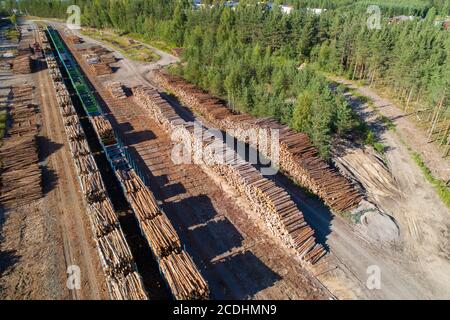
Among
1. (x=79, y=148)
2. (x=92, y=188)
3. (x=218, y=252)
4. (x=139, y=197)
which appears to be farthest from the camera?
(x=79, y=148)

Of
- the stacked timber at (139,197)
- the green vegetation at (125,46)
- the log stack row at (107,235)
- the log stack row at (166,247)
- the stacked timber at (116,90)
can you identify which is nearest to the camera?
the log stack row at (166,247)

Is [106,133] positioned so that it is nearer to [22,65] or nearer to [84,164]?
[84,164]

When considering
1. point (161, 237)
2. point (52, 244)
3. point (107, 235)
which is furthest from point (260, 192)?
point (52, 244)

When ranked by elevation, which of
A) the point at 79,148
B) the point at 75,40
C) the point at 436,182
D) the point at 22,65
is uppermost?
the point at 75,40

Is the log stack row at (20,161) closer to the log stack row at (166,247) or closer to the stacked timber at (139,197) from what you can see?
the stacked timber at (139,197)

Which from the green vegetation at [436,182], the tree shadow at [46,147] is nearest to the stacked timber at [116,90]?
the tree shadow at [46,147]

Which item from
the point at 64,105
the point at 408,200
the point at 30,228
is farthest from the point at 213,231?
the point at 64,105
